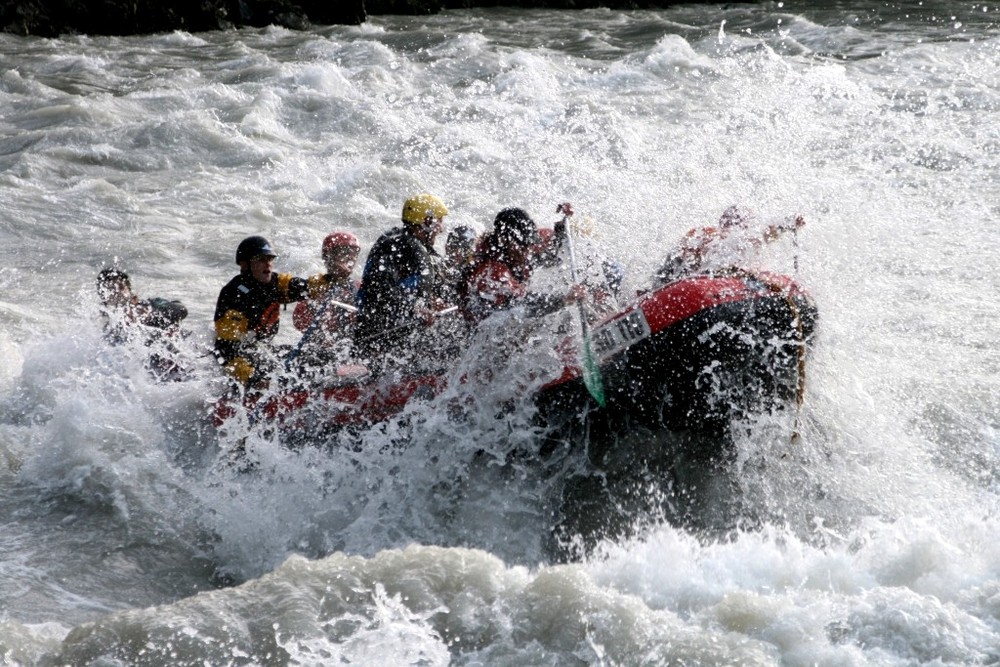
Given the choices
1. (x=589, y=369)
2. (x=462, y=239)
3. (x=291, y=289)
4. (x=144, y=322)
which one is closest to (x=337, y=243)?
(x=291, y=289)

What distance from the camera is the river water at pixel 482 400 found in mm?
4754

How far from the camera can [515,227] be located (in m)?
6.48

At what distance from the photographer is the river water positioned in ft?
15.6

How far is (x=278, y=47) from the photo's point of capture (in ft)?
64.1

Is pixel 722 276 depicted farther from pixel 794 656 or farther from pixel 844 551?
pixel 794 656

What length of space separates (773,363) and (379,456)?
2.20 meters

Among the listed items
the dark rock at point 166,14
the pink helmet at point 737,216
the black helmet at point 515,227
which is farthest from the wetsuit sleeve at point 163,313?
the dark rock at point 166,14

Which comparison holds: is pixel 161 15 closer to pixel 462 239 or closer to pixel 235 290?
pixel 235 290

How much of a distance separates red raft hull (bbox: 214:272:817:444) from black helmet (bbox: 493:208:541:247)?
847mm

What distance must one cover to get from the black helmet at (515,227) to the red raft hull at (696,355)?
0.85m

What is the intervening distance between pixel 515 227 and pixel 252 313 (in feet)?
6.09

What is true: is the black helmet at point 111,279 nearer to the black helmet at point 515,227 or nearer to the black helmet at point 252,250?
the black helmet at point 252,250

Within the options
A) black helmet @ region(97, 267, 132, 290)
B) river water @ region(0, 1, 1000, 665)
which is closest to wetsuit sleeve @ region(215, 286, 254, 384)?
river water @ region(0, 1, 1000, 665)

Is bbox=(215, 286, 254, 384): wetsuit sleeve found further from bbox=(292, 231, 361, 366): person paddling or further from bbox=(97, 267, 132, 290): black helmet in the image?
bbox=(97, 267, 132, 290): black helmet
